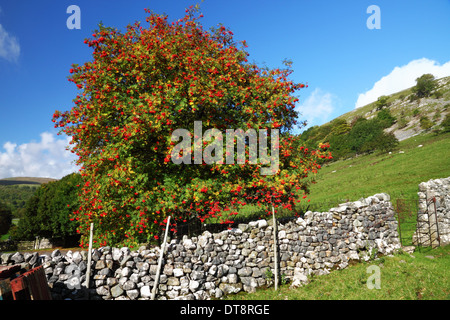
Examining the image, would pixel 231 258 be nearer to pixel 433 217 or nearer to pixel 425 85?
pixel 433 217

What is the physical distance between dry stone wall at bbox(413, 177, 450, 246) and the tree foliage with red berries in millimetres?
7146

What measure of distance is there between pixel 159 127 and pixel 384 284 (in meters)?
9.34

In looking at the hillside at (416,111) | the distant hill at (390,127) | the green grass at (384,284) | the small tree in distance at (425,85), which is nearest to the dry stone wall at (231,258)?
the green grass at (384,284)

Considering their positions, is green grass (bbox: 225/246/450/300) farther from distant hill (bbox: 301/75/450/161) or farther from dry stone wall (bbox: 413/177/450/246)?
distant hill (bbox: 301/75/450/161)

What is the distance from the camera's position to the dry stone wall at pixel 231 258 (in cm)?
762

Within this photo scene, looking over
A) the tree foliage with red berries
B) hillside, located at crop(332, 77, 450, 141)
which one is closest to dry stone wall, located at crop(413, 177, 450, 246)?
the tree foliage with red berries

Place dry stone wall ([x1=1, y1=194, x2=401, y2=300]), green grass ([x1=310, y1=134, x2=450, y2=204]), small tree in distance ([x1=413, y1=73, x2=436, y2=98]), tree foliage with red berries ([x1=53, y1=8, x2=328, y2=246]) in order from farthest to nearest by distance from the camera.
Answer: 1. small tree in distance ([x1=413, y1=73, x2=436, y2=98])
2. green grass ([x1=310, y1=134, x2=450, y2=204])
3. tree foliage with red berries ([x1=53, y1=8, x2=328, y2=246])
4. dry stone wall ([x1=1, y1=194, x2=401, y2=300])

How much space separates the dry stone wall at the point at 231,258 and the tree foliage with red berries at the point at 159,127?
1.31 metres

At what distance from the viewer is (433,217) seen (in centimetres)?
1327

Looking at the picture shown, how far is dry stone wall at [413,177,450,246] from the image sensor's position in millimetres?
13180

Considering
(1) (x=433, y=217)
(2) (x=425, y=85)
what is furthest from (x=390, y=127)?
(1) (x=433, y=217)

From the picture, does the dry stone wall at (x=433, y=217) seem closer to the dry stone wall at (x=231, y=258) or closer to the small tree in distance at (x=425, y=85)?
the dry stone wall at (x=231, y=258)
